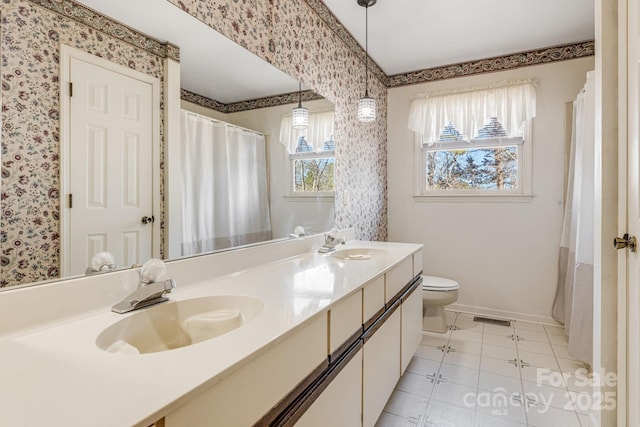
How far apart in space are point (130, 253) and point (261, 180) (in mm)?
764

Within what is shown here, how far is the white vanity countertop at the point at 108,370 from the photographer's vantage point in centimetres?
47

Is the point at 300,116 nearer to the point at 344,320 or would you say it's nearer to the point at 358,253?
the point at 358,253

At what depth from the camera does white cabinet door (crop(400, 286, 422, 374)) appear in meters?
1.84

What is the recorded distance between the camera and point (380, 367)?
58.3 inches

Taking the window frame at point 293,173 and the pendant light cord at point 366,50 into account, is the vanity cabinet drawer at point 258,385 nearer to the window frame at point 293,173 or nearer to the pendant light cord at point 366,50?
the window frame at point 293,173

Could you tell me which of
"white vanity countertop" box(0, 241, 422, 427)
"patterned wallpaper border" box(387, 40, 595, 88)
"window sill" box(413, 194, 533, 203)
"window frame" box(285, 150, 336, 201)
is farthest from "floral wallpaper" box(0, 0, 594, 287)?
"window sill" box(413, 194, 533, 203)

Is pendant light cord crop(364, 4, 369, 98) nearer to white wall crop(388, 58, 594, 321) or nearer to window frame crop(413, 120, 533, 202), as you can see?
white wall crop(388, 58, 594, 321)

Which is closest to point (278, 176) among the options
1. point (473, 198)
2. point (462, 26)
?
point (462, 26)

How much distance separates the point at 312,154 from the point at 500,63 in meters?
2.17

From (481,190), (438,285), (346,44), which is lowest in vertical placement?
(438,285)

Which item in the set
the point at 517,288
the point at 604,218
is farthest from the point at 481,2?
the point at 517,288

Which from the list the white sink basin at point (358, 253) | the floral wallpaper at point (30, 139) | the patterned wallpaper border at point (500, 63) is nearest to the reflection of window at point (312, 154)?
the white sink basin at point (358, 253)

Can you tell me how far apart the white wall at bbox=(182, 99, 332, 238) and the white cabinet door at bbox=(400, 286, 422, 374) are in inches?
29.9

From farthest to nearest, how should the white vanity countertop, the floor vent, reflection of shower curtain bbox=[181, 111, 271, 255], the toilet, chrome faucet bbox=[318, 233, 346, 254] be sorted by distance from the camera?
the floor vent
the toilet
chrome faucet bbox=[318, 233, 346, 254]
reflection of shower curtain bbox=[181, 111, 271, 255]
the white vanity countertop
